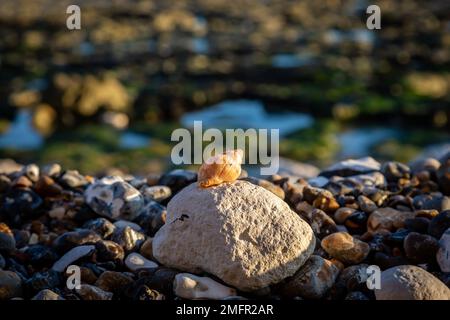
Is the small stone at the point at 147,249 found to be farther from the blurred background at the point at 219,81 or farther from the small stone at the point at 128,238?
the blurred background at the point at 219,81

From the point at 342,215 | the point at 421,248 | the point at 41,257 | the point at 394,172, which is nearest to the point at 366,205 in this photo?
the point at 342,215

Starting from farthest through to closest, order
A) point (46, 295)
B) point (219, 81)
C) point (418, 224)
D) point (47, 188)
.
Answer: point (219, 81) → point (47, 188) → point (418, 224) → point (46, 295)

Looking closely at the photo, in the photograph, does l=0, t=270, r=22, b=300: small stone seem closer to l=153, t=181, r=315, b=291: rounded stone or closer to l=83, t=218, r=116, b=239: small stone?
l=83, t=218, r=116, b=239: small stone

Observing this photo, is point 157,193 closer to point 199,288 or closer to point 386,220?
point 199,288

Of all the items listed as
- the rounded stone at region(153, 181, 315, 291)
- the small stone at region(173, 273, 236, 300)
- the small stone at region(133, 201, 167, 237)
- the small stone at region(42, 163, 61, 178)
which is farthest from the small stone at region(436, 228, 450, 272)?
the small stone at region(42, 163, 61, 178)

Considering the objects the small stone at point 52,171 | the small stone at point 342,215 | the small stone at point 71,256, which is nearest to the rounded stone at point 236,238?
the small stone at point 71,256

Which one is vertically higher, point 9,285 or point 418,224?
point 418,224

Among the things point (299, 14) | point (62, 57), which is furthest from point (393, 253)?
point (299, 14)
